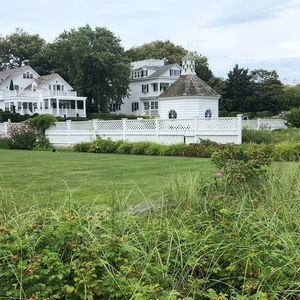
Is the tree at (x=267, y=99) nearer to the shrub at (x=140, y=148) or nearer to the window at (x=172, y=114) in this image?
the window at (x=172, y=114)

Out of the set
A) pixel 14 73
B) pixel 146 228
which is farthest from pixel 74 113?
pixel 146 228

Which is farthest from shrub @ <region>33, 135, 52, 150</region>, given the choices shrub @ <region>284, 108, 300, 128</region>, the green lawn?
shrub @ <region>284, 108, 300, 128</region>

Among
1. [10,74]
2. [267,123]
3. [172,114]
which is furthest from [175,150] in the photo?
[10,74]

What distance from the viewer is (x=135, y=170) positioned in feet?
38.1

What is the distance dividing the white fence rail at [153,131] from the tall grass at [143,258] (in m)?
16.0

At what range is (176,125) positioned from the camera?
69.5 feet

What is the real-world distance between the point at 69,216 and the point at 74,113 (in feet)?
171

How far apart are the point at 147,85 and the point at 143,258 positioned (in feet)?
201

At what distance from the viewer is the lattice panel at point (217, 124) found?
19.8 meters

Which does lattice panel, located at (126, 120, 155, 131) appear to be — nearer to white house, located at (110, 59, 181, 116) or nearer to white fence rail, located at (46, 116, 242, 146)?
white fence rail, located at (46, 116, 242, 146)

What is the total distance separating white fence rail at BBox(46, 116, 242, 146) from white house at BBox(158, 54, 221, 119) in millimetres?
5552

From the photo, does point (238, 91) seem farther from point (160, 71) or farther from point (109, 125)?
point (109, 125)

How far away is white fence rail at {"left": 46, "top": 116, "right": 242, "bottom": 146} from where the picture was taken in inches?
783

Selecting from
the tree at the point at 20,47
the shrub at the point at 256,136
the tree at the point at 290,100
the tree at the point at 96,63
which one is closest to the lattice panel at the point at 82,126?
the shrub at the point at 256,136
